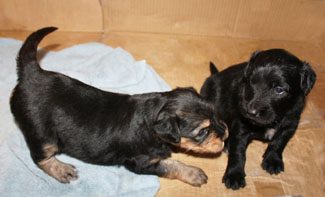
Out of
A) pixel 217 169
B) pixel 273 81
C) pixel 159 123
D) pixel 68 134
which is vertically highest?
pixel 273 81

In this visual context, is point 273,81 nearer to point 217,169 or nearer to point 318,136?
point 217,169

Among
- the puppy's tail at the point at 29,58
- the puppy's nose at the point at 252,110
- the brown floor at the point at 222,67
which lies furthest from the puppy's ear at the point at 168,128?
the puppy's tail at the point at 29,58

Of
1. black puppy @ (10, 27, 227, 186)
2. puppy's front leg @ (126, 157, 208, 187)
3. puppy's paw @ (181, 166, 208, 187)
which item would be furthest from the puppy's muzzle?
puppy's paw @ (181, 166, 208, 187)

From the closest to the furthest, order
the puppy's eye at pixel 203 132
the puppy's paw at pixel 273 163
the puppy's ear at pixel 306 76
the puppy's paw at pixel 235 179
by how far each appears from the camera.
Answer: the puppy's eye at pixel 203 132
the puppy's ear at pixel 306 76
the puppy's paw at pixel 235 179
the puppy's paw at pixel 273 163

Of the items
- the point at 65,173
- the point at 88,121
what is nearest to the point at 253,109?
the point at 88,121

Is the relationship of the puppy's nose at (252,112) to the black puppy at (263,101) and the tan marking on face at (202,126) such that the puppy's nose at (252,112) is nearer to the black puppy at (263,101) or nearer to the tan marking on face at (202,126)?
the black puppy at (263,101)

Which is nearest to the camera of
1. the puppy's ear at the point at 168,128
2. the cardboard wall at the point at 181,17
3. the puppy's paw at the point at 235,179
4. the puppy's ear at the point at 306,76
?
the puppy's ear at the point at 168,128

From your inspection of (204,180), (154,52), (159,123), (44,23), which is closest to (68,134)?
(159,123)
